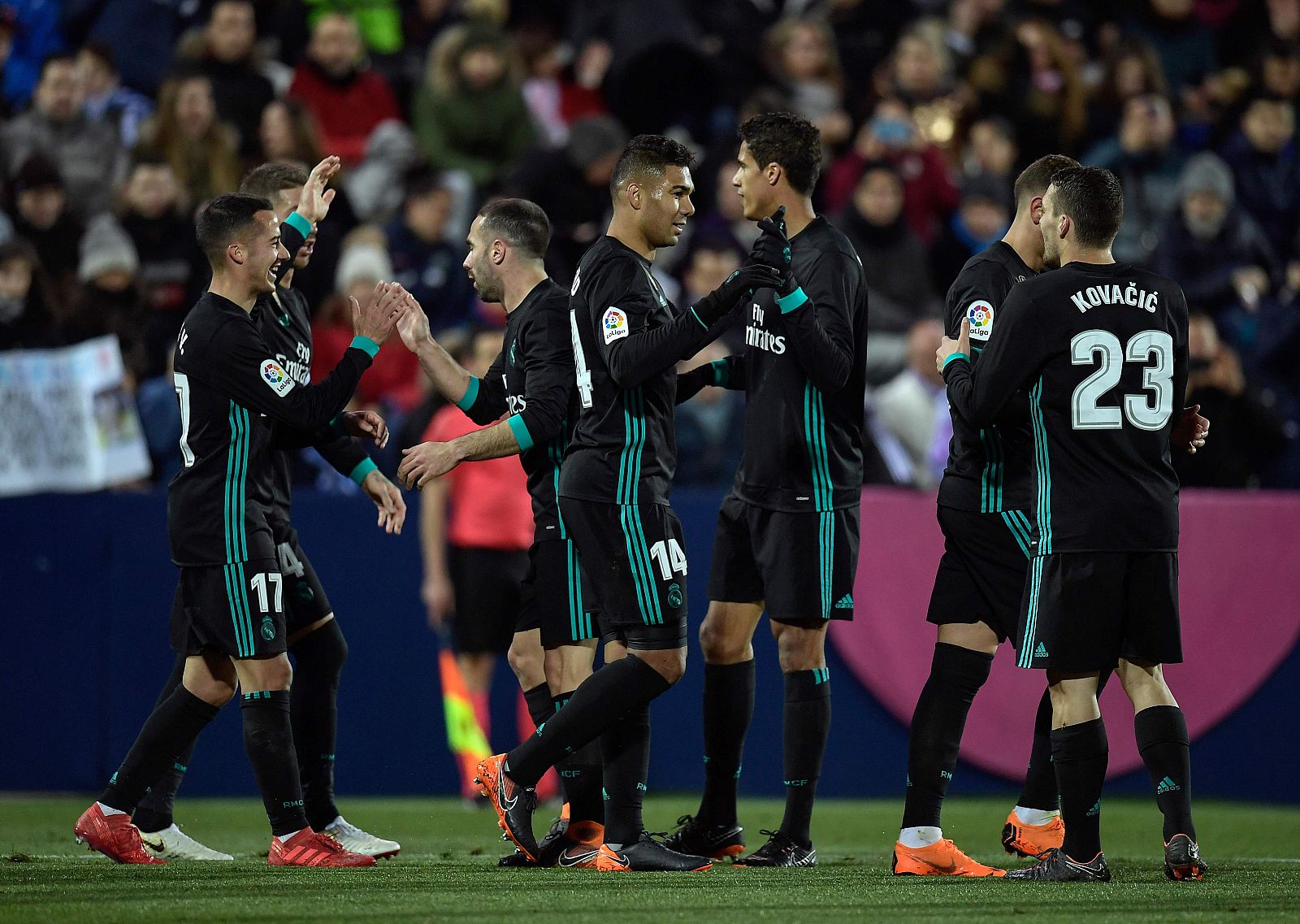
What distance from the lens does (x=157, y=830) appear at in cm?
665

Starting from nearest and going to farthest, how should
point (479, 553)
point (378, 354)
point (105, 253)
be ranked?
1. point (479, 553)
2. point (105, 253)
3. point (378, 354)

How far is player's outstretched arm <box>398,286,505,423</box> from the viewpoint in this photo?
20.4ft

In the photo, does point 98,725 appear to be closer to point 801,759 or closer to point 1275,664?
point 801,759

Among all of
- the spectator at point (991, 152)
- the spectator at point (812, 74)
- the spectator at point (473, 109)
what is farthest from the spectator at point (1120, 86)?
the spectator at point (473, 109)

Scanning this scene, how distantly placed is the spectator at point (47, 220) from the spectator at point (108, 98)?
973mm

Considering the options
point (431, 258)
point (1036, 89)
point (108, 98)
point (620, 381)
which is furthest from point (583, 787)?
point (1036, 89)

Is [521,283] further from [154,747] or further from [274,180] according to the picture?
[154,747]

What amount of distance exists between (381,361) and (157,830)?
15.6 feet

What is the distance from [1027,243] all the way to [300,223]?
2.58 metres

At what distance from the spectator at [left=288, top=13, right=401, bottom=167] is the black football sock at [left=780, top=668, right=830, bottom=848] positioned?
24.5 feet

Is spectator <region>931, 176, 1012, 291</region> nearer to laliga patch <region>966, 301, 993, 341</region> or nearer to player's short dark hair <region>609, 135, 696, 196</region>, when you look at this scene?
laliga patch <region>966, 301, 993, 341</region>

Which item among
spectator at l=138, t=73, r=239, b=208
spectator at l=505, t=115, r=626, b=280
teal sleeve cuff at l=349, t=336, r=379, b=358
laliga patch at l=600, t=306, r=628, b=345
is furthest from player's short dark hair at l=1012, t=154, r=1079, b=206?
spectator at l=138, t=73, r=239, b=208

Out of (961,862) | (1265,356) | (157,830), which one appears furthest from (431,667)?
(1265,356)

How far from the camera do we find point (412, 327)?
20.3 feet
